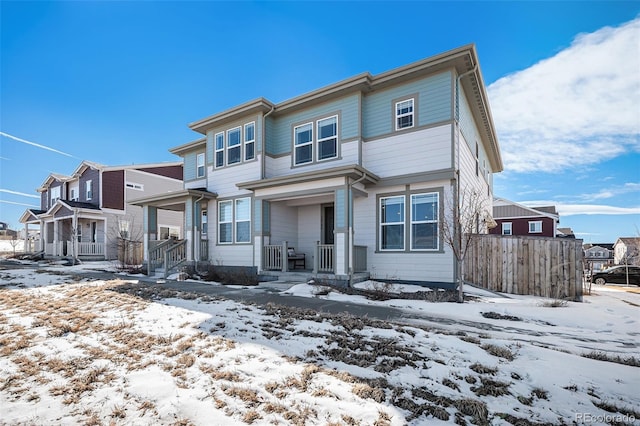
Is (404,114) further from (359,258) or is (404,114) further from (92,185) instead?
(92,185)

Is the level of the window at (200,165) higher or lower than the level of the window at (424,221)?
higher

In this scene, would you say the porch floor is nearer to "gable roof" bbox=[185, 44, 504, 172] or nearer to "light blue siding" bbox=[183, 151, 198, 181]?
"gable roof" bbox=[185, 44, 504, 172]

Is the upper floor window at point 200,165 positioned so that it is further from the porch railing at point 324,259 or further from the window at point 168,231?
the window at point 168,231

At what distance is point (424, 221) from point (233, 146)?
873cm

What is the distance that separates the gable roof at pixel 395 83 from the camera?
31.0 ft

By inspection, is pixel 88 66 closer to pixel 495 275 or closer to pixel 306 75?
pixel 306 75

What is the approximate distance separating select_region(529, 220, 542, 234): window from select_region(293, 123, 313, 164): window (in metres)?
29.7

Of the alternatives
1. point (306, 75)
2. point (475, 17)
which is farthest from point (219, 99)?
point (475, 17)

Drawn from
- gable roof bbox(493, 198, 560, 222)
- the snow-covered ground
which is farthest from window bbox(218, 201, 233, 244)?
gable roof bbox(493, 198, 560, 222)

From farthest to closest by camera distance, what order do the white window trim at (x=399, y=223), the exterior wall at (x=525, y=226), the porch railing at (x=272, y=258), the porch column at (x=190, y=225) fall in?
the exterior wall at (x=525, y=226) < the porch column at (x=190, y=225) < the porch railing at (x=272, y=258) < the white window trim at (x=399, y=223)

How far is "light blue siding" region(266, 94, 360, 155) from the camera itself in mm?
11171

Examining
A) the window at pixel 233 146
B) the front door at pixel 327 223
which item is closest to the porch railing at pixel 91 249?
the window at pixel 233 146

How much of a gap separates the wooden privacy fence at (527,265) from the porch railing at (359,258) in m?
3.25

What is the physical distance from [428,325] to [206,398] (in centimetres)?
390
